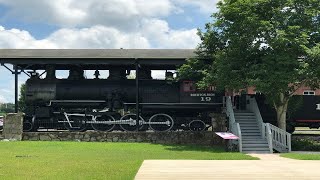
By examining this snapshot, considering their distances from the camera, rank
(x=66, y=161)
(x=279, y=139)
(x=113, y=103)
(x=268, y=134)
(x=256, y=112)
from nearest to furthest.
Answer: (x=66, y=161)
(x=268, y=134)
(x=279, y=139)
(x=256, y=112)
(x=113, y=103)

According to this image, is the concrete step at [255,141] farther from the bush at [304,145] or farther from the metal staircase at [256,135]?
the bush at [304,145]

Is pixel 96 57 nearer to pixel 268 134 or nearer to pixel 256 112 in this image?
pixel 256 112

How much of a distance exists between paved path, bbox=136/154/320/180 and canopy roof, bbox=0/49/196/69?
10494 millimetres

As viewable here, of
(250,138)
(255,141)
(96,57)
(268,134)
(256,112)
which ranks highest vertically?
(96,57)

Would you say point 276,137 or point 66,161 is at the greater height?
point 276,137

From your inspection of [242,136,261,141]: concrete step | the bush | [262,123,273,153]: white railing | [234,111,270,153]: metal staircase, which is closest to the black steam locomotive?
[234,111,270,153]: metal staircase

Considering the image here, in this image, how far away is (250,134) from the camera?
2112cm

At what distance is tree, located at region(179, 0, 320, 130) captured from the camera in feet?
63.1

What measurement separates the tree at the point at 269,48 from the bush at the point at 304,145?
1037 millimetres

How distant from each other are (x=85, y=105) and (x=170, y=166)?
1265 centimetres

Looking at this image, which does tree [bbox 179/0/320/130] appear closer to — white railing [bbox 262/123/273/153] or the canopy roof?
white railing [bbox 262/123/273/153]

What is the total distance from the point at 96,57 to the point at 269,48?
8.59 meters

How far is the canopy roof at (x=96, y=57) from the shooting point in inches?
914

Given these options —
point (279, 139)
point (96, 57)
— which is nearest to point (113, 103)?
point (96, 57)
